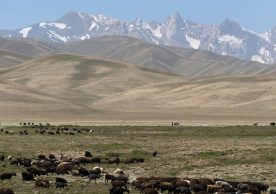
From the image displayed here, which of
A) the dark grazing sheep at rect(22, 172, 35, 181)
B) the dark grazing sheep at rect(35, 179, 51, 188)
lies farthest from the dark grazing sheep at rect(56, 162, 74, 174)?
the dark grazing sheep at rect(35, 179, 51, 188)

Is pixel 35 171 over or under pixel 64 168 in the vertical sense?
under

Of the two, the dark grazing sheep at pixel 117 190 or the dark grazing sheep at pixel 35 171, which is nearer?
the dark grazing sheep at pixel 117 190

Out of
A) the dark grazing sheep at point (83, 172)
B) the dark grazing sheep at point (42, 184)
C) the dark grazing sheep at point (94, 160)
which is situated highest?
the dark grazing sheep at point (94, 160)

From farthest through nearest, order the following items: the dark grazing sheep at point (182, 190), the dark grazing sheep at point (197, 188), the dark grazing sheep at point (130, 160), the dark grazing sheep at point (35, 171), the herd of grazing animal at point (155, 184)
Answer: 1. the dark grazing sheep at point (130, 160)
2. the dark grazing sheep at point (35, 171)
3. the dark grazing sheep at point (197, 188)
4. the dark grazing sheep at point (182, 190)
5. the herd of grazing animal at point (155, 184)

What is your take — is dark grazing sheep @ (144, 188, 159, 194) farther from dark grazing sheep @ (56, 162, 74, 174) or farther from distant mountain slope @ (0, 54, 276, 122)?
distant mountain slope @ (0, 54, 276, 122)

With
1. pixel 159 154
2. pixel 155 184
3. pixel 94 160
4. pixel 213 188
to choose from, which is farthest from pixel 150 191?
pixel 159 154

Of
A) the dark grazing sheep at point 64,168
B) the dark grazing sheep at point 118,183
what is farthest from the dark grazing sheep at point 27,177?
the dark grazing sheep at point 118,183

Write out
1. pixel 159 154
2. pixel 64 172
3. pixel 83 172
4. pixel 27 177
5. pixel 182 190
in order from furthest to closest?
pixel 159 154 → pixel 64 172 → pixel 83 172 → pixel 27 177 → pixel 182 190

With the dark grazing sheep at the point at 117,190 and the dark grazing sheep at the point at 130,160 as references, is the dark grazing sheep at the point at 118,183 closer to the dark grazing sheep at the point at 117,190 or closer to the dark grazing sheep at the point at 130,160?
the dark grazing sheep at the point at 117,190

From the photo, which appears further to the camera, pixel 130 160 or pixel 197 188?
pixel 130 160

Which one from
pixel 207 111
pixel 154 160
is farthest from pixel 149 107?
pixel 154 160

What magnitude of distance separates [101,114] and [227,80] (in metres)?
77.7

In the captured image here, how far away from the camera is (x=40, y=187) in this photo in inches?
1080

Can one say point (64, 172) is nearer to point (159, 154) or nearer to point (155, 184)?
point (155, 184)
